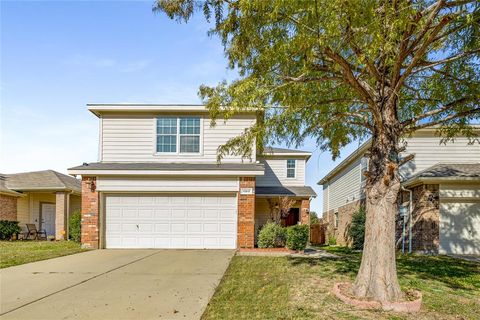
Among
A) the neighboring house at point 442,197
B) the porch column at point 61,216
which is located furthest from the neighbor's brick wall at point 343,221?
the porch column at point 61,216

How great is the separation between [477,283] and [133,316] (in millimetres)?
7483

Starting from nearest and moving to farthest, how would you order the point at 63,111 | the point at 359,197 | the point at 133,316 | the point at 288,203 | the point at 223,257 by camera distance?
the point at 133,316 < the point at 223,257 < the point at 63,111 < the point at 288,203 < the point at 359,197

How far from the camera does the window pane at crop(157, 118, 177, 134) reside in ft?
47.3

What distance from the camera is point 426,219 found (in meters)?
13.5

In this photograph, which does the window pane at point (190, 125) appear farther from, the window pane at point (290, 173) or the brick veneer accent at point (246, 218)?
the window pane at point (290, 173)

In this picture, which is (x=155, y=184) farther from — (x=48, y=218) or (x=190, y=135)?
(x=48, y=218)

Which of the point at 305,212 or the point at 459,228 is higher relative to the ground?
the point at 459,228

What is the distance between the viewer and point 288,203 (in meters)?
15.8

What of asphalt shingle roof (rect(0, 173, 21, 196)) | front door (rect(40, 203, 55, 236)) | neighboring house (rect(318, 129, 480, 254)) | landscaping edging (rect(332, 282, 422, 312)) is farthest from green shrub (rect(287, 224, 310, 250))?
front door (rect(40, 203, 55, 236))

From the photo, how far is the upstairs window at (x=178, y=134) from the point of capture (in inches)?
565

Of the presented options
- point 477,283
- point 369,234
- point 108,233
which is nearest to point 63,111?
point 108,233

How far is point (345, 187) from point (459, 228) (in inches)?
350

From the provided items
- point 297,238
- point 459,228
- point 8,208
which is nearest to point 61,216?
point 8,208

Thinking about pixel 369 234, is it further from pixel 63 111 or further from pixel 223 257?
pixel 63 111
